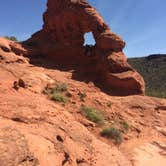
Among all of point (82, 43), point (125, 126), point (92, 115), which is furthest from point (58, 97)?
point (82, 43)

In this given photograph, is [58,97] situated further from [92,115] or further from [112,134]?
[112,134]

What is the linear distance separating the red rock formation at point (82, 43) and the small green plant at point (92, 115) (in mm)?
5065

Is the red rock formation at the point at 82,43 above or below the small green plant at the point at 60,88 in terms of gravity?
above

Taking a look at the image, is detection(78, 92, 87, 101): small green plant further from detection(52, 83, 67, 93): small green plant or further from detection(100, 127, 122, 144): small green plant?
detection(100, 127, 122, 144): small green plant

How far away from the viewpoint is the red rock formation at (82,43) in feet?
62.8

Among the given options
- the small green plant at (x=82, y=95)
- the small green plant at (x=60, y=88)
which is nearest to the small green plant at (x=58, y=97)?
the small green plant at (x=60, y=88)

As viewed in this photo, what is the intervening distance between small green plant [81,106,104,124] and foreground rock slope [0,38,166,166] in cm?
34

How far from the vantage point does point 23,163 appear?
22.4 feet

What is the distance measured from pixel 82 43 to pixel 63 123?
11011 millimetres

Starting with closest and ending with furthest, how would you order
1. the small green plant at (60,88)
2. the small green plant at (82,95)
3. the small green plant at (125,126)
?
the small green plant at (125,126) < the small green plant at (60,88) < the small green plant at (82,95)

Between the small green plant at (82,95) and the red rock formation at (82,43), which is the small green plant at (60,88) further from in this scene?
the red rock formation at (82,43)

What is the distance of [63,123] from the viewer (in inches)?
420

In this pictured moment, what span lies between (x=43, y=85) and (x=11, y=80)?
79.4 inches

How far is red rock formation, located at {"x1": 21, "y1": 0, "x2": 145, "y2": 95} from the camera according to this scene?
62.8 feet
